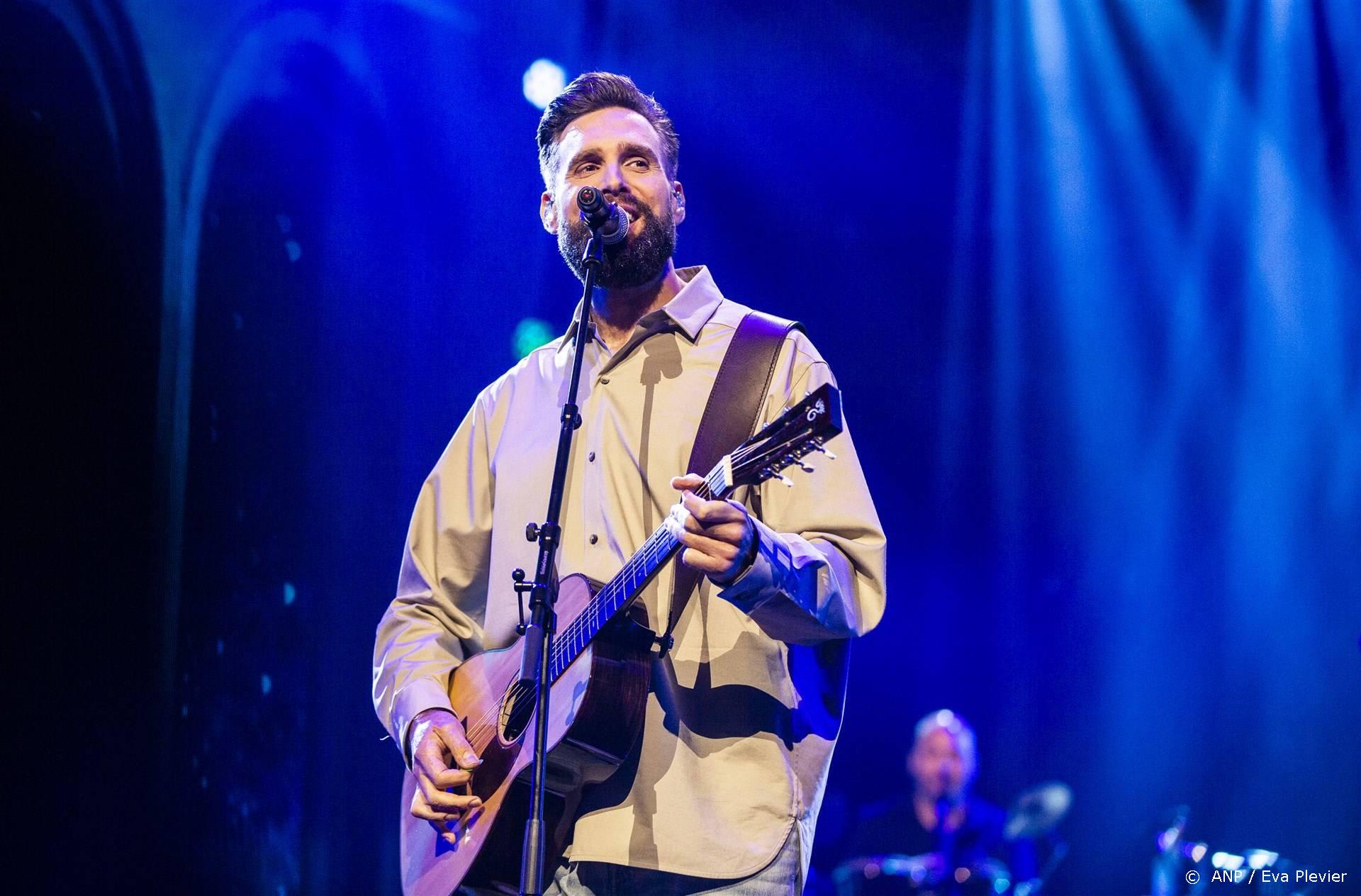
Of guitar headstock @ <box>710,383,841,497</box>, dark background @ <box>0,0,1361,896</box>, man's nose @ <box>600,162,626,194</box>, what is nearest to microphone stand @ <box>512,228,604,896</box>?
guitar headstock @ <box>710,383,841,497</box>

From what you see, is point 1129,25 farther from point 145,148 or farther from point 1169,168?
point 145,148

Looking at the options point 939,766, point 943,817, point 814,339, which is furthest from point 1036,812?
point 814,339

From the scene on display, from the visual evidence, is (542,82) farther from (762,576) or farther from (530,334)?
(762,576)

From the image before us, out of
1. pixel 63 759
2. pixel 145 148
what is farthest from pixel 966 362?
pixel 63 759

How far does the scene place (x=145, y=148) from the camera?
5.23m

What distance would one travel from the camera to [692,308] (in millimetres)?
3105

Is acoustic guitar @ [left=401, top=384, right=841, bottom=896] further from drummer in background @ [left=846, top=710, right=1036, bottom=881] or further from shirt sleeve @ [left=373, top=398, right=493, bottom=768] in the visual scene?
drummer in background @ [left=846, top=710, right=1036, bottom=881]

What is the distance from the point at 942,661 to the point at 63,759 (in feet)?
18.0

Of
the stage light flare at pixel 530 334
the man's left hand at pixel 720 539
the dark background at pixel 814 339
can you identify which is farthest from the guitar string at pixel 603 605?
the stage light flare at pixel 530 334

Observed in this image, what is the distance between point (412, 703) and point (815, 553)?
119 centimetres

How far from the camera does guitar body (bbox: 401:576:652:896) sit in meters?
2.44

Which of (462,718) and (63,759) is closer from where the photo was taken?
(462,718)

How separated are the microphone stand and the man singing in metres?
0.28

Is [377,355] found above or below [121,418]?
above
